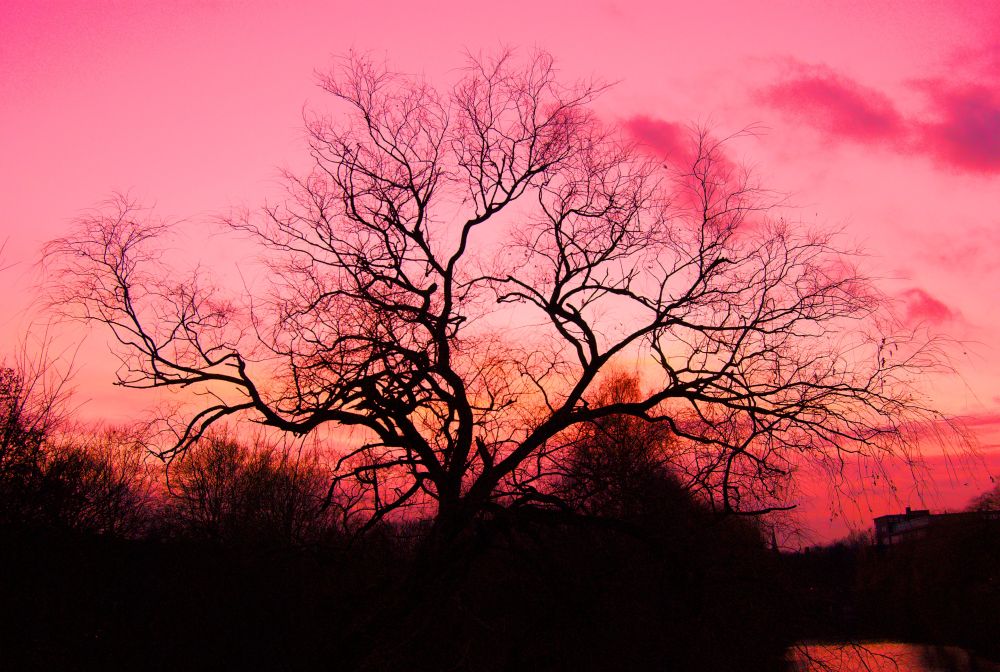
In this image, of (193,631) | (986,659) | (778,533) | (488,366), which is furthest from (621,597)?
(986,659)

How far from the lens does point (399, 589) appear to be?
9781mm

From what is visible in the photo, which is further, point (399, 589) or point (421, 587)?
point (399, 589)

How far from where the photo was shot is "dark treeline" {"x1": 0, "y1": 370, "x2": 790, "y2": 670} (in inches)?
372

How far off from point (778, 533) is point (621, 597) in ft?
8.18

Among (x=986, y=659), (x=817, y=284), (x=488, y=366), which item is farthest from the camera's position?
(x=986, y=659)

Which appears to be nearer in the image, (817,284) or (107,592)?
(817,284)

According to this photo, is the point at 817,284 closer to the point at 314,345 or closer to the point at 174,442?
the point at 314,345

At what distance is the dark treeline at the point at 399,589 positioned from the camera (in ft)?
31.0

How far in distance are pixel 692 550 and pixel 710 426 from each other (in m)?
1.80

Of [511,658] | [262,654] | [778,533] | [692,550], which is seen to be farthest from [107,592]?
[778,533]

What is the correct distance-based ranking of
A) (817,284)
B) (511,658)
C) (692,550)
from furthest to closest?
(817,284)
(692,550)
(511,658)

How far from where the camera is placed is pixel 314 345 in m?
10.5

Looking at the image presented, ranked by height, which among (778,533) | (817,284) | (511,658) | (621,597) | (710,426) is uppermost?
(817,284)

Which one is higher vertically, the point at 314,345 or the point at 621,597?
the point at 314,345
